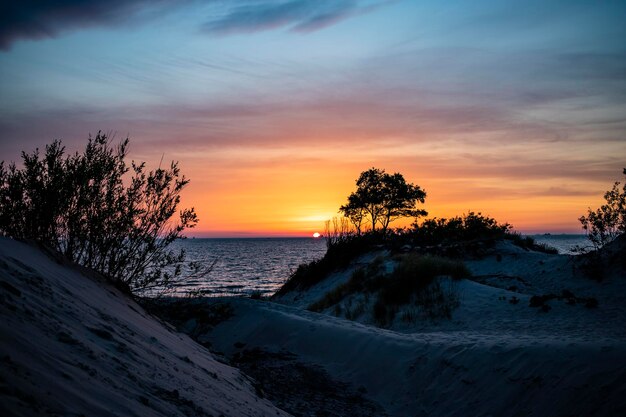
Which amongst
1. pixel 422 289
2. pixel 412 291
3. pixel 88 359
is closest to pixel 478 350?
pixel 422 289

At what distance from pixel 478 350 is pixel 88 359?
22.7ft

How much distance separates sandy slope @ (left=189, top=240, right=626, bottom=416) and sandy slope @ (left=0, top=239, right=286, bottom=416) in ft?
11.0

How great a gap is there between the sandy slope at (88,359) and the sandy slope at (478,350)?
336cm

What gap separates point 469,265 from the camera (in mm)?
20125

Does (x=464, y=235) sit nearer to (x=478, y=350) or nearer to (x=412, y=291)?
(x=412, y=291)

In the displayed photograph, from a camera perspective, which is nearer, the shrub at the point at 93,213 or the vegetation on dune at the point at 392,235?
the shrub at the point at 93,213

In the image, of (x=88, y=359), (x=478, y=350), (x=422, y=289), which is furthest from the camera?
(x=422, y=289)

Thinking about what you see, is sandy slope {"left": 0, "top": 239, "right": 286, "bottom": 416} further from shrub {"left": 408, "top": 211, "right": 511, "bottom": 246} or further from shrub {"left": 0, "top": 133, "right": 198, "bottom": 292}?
shrub {"left": 408, "top": 211, "right": 511, "bottom": 246}

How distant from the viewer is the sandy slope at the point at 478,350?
21.0 feet

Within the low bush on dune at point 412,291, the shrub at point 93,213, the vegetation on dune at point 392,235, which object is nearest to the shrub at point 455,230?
the vegetation on dune at point 392,235

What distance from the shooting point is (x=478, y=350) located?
823 cm

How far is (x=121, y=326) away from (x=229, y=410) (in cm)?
157

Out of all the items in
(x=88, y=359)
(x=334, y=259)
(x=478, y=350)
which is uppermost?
(x=88, y=359)

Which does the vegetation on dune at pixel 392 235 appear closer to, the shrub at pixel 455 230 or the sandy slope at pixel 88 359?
the shrub at pixel 455 230
